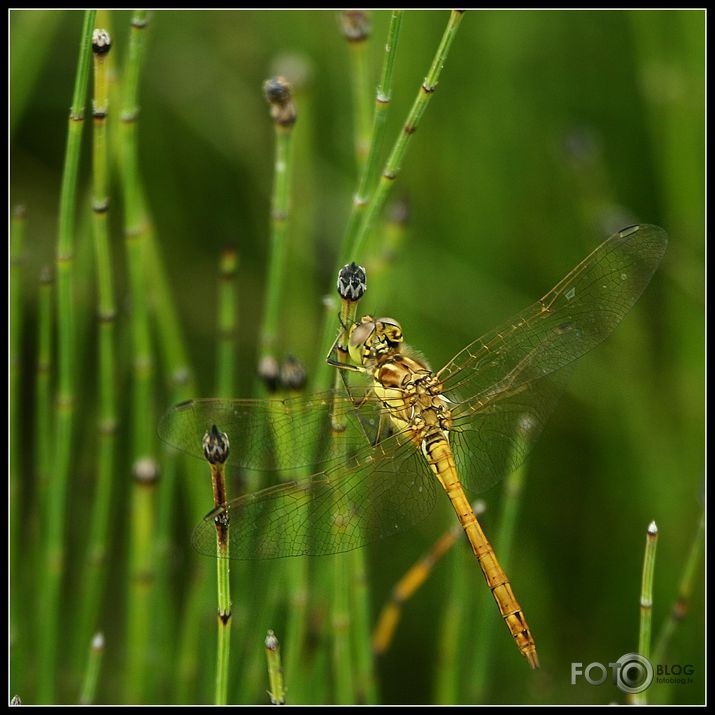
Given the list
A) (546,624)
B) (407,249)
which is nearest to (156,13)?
(407,249)

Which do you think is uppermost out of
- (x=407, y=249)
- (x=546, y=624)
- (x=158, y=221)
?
(x=158, y=221)

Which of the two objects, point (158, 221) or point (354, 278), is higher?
point (158, 221)

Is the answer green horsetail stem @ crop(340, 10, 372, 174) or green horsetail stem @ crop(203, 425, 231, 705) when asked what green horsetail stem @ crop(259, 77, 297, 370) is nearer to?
green horsetail stem @ crop(340, 10, 372, 174)

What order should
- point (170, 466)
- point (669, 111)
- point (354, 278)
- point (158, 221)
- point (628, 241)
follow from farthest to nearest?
point (158, 221)
point (669, 111)
point (170, 466)
point (628, 241)
point (354, 278)

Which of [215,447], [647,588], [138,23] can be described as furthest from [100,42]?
[647,588]

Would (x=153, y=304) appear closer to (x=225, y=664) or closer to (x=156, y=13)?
(x=225, y=664)

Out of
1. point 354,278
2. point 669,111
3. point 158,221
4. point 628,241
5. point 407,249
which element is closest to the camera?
point 354,278
